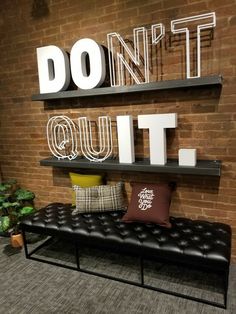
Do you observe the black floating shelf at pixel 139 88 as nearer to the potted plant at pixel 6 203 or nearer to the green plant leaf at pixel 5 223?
the potted plant at pixel 6 203

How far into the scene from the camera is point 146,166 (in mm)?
2529

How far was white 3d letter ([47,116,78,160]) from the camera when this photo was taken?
10.00 feet

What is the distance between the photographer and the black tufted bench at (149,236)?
2037 millimetres

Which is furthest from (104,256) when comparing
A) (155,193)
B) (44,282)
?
(155,193)

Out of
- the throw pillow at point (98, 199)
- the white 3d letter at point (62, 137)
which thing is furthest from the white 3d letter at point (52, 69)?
the throw pillow at point (98, 199)

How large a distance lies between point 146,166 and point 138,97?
0.69m

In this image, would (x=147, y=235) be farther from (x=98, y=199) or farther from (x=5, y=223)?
(x=5, y=223)

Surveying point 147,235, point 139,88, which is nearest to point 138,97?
point 139,88

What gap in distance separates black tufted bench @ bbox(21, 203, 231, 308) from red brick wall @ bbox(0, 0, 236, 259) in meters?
0.36

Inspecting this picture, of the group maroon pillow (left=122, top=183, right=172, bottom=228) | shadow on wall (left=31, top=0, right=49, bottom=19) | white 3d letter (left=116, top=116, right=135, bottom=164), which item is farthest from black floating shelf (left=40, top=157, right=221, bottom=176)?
shadow on wall (left=31, top=0, right=49, bottom=19)

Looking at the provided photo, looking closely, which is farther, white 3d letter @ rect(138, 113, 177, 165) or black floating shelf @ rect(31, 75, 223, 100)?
white 3d letter @ rect(138, 113, 177, 165)

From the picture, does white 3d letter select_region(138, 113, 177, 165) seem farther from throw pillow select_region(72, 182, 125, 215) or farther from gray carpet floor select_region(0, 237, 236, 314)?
gray carpet floor select_region(0, 237, 236, 314)

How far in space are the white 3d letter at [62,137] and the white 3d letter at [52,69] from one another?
0.37 metres

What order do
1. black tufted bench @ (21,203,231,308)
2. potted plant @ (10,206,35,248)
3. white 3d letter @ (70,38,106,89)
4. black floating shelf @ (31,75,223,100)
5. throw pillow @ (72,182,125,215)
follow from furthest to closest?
potted plant @ (10,206,35,248) < throw pillow @ (72,182,125,215) < white 3d letter @ (70,38,106,89) < black floating shelf @ (31,75,223,100) < black tufted bench @ (21,203,231,308)
